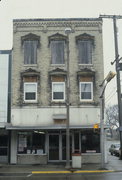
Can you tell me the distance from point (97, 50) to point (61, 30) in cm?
340

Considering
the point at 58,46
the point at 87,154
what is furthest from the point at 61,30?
the point at 87,154

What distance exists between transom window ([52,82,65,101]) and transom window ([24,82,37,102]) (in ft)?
4.94

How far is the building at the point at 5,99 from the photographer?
2362 cm

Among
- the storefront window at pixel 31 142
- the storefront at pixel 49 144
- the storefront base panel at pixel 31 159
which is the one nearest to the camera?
the storefront base panel at pixel 31 159

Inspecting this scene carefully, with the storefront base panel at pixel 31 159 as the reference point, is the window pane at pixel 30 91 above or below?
above

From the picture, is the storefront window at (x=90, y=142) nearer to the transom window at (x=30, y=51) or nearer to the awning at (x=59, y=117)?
the awning at (x=59, y=117)

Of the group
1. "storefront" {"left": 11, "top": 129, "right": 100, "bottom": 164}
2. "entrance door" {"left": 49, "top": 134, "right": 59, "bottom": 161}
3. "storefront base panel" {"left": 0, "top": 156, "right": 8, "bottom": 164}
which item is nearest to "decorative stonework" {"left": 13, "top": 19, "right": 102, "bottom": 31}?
"storefront" {"left": 11, "top": 129, "right": 100, "bottom": 164}

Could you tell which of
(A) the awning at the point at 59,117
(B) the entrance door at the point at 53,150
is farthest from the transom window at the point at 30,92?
(B) the entrance door at the point at 53,150

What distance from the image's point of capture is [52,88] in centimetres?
2422

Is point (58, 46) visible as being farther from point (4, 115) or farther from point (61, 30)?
point (4, 115)

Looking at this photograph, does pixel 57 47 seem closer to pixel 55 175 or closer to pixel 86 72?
pixel 86 72

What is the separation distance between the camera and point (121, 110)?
2600 cm

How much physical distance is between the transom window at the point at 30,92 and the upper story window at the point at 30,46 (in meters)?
1.92

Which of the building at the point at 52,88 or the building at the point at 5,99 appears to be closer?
the building at the point at 52,88
